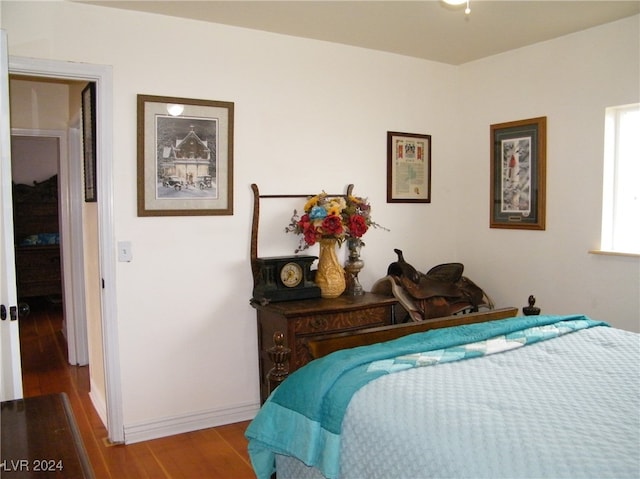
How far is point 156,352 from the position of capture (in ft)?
10.5

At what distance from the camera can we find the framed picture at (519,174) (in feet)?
12.2

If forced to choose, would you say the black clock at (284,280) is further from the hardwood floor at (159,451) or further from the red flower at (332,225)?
the hardwood floor at (159,451)

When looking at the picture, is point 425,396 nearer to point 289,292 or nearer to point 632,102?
point 289,292

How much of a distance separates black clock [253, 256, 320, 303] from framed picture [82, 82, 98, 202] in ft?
3.63

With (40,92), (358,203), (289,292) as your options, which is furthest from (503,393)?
(40,92)

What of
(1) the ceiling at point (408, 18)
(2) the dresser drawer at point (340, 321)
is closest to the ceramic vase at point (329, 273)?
(2) the dresser drawer at point (340, 321)

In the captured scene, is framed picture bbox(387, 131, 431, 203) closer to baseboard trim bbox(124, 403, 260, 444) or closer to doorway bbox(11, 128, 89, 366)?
baseboard trim bbox(124, 403, 260, 444)

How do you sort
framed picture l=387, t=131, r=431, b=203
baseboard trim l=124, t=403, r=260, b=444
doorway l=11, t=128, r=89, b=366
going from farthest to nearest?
doorway l=11, t=128, r=89, b=366, framed picture l=387, t=131, r=431, b=203, baseboard trim l=124, t=403, r=260, b=444

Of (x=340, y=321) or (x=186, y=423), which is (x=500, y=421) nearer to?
(x=340, y=321)

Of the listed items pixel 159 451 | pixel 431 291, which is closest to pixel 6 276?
pixel 159 451

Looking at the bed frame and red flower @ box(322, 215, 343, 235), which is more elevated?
red flower @ box(322, 215, 343, 235)

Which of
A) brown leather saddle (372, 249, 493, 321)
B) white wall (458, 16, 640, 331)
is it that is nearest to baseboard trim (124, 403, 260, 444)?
brown leather saddle (372, 249, 493, 321)

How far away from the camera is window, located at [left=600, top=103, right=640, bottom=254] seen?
3.33m

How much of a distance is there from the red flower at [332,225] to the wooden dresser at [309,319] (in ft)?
1.39
